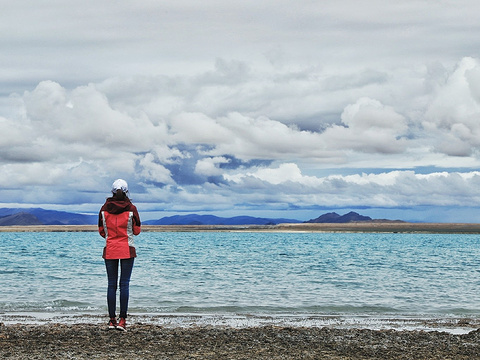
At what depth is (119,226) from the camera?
12.6m

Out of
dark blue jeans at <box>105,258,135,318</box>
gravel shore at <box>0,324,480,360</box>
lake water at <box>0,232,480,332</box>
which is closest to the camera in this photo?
gravel shore at <box>0,324,480,360</box>

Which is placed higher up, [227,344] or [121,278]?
[121,278]

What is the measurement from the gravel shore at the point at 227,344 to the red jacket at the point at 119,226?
5.85ft

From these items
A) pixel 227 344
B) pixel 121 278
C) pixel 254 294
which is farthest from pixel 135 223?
pixel 254 294

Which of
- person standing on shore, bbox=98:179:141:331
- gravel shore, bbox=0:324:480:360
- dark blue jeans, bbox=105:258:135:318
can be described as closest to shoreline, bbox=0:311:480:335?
gravel shore, bbox=0:324:480:360

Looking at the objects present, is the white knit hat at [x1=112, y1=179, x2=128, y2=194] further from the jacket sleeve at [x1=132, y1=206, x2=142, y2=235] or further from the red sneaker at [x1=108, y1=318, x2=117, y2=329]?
the red sneaker at [x1=108, y1=318, x2=117, y2=329]

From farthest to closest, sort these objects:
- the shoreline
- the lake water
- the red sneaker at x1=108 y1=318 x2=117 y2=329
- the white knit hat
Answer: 1. the lake water
2. the shoreline
3. the red sneaker at x1=108 y1=318 x2=117 y2=329
4. the white knit hat

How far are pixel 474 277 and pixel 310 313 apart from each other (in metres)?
20.3

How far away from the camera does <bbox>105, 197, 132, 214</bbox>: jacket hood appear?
12.5 metres

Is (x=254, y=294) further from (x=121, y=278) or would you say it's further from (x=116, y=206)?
(x=116, y=206)

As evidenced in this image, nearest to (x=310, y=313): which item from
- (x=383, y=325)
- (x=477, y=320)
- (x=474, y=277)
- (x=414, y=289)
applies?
(x=383, y=325)

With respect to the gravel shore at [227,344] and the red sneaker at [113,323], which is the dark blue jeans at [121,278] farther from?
the gravel shore at [227,344]

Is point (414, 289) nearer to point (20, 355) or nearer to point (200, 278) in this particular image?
point (200, 278)

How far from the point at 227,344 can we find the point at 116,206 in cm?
370
